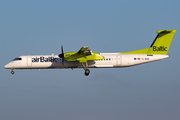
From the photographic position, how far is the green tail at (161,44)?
38.0m

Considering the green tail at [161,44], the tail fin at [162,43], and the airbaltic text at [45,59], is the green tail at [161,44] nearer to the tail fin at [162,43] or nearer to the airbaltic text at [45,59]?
the tail fin at [162,43]

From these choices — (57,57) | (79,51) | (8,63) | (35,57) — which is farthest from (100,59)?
(8,63)

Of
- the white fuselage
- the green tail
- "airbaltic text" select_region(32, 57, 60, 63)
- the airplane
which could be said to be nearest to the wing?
the airplane

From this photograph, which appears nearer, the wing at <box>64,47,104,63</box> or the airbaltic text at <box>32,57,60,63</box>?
the wing at <box>64,47,104,63</box>

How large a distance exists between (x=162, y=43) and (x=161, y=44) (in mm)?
172

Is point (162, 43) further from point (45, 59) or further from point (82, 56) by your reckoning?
Result: point (45, 59)

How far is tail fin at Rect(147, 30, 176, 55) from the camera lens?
38031 mm

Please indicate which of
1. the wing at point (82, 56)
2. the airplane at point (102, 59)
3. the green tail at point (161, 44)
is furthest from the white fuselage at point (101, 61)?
the wing at point (82, 56)

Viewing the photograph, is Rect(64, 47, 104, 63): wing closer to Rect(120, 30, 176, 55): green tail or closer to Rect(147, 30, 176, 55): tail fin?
Rect(120, 30, 176, 55): green tail

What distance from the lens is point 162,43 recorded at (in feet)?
126

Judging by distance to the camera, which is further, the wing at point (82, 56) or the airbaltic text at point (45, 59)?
the airbaltic text at point (45, 59)

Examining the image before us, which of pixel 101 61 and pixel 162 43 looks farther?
pixel 162 43

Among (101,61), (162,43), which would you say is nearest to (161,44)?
(162,43)

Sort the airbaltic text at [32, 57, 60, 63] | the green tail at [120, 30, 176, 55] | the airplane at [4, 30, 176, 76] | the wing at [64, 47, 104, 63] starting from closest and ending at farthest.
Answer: the wing at [64, 47, 104, 63]
the airplane at [4, 30, 176, 76]
the airbaltic text at [32, 57, 60, 63]
the green tail at [120, 30, 176, 55]
